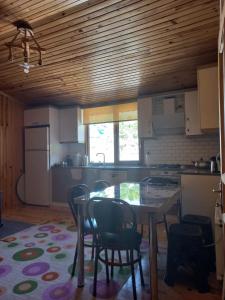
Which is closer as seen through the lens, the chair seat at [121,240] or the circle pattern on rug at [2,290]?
the chair seat at [121,240]

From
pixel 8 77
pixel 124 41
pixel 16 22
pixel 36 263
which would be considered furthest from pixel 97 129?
pixel 36 263

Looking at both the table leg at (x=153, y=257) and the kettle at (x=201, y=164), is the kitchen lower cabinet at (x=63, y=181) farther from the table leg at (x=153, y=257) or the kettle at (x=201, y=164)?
the table leg at (x=153, y=257)

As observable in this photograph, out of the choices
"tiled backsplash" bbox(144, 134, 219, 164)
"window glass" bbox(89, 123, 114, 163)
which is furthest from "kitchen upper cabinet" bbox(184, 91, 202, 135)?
"window glass" bbox(89, 123, 114, 163)

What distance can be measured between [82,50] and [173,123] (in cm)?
209

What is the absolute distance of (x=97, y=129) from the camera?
556 cm

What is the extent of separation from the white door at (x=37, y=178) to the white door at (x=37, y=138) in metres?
0.14

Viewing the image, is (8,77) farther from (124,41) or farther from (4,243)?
(4,243)

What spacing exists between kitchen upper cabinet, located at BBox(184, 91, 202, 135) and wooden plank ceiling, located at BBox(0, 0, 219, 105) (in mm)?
287

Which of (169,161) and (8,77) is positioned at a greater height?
(8,77)

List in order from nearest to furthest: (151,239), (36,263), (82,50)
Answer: (151,239)
(36,263)
(82,50)

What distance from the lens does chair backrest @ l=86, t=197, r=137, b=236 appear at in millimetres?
1890

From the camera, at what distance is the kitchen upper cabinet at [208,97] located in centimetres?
336

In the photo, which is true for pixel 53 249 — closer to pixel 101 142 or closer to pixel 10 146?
pixel 101 142

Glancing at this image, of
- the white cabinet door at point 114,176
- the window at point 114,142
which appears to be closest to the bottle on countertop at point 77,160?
the window at point 114,142
